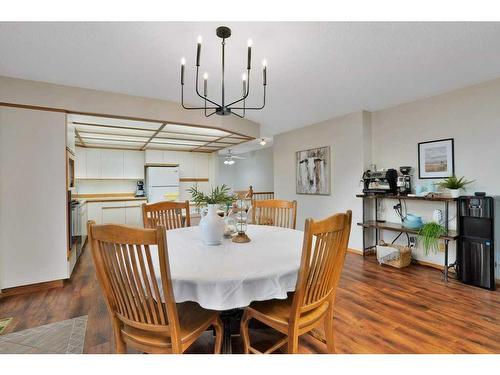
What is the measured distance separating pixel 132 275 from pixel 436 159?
12.3 feet

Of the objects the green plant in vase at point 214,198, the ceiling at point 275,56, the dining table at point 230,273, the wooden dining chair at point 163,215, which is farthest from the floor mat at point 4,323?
the ceiling at point 275,56

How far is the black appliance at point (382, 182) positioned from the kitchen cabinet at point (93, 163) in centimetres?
559

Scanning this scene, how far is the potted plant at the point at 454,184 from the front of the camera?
9.58 feet

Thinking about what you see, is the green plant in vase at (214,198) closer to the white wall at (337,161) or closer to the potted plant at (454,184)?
the potted plant at (454,184)

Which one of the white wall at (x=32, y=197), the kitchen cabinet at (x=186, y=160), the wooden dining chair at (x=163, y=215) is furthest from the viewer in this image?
the kitchen cabinet at (x=186, y=160)

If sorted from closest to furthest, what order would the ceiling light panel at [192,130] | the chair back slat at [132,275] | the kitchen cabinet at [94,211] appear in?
1. the chair back slat at [132,275]
2. the ceiling light panel at [192,130]
3. the kitchen cabinet at [94,211]

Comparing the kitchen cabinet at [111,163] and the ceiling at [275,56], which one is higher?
the ceiling at [275,56]

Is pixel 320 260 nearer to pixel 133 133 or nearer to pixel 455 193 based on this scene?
pixel 455 193

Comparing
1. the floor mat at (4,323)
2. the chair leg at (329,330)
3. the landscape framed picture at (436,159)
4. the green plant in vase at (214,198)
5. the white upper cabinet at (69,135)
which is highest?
the white upper cabinet at (69,135)

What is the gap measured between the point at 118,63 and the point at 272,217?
2.14 metres

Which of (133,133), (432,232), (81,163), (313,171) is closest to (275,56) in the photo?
(432,232)

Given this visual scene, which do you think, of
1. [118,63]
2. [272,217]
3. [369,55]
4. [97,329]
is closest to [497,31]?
[369,55]

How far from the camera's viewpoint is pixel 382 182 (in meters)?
3.62

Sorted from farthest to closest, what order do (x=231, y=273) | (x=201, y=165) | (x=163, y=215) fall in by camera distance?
(x=201, y=165)
(x=163, y=215)
(x=231, y=273)
